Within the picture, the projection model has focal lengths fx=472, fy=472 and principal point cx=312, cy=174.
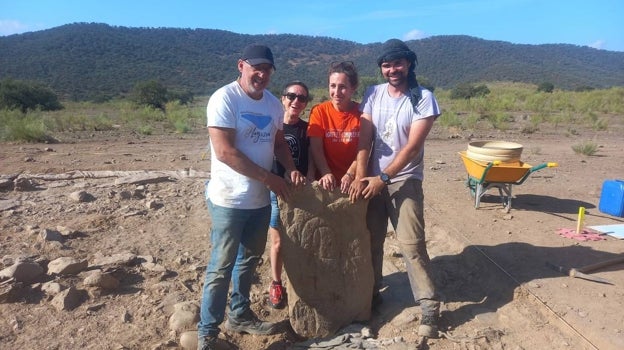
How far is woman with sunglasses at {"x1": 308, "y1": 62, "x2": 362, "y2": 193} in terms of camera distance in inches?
122

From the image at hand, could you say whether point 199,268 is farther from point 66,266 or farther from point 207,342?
point 207,342

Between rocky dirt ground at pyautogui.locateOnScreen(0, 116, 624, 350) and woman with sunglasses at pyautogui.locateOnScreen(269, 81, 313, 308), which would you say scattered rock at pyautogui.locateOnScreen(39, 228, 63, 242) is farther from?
woman with sunglasses at pyautogui.locateOnScreen(269, 81, 313, 308)

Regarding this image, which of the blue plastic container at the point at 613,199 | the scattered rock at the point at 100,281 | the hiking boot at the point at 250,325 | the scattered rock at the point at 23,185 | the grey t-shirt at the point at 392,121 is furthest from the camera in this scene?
the scattered rock at the point at 23,185

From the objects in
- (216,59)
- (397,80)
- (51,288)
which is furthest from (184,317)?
(216,59)

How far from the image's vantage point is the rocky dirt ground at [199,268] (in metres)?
3.18

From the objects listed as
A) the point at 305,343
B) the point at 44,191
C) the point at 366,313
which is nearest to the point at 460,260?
the point at 366,313

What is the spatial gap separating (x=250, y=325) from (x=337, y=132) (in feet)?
4.82

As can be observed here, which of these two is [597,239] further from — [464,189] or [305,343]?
[305,343]

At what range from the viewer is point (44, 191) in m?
6.07

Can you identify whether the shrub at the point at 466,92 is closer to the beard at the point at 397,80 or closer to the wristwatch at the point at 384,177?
the beard at the point at 397,80

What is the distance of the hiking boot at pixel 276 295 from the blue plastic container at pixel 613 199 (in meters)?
4.33

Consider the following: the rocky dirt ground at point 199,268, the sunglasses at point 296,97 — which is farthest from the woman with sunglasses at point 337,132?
the rocky dirt ground at point 199,268

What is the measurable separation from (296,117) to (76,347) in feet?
6.90

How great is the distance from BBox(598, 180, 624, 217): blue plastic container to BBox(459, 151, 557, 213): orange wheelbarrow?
0.89 m
